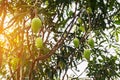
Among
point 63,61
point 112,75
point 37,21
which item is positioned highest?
point 37,21

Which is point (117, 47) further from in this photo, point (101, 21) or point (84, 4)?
point (84, 4)

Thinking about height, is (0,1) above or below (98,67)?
above

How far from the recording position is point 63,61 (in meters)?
3.27

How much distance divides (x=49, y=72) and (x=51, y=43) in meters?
0.32

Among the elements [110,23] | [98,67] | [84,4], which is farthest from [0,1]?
[98,67]

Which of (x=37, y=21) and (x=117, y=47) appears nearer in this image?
(x=37, y=21)

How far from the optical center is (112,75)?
151 inches

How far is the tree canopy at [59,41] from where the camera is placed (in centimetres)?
244

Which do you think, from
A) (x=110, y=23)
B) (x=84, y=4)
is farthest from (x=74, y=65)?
(x=84, y=4)

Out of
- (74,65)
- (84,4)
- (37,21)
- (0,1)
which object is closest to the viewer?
(37,21)

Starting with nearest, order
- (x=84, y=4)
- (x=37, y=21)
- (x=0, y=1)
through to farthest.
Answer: (x=37, y=21) → (x=0, y=1) → (x=84, y=4)

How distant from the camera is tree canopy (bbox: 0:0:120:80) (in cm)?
244

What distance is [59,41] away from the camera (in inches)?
97.1

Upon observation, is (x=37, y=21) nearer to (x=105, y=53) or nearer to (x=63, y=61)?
(x=63, y=61)
